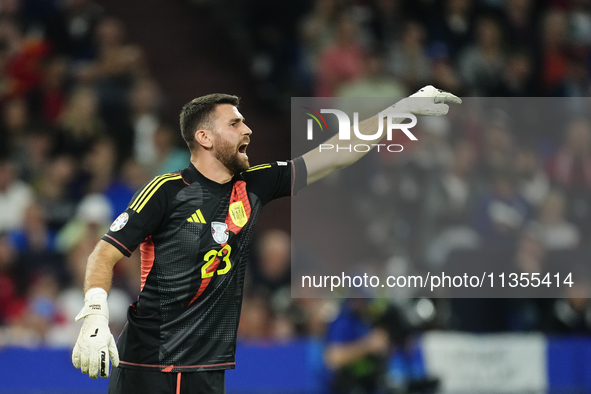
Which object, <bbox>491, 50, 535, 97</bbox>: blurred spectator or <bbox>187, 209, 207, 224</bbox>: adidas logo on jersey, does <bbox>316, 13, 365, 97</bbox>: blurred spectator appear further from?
<bbox>187, 209, 207, 224</bbox>: adidas logo on jersey

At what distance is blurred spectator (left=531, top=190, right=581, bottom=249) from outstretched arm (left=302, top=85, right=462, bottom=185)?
333 centimetres

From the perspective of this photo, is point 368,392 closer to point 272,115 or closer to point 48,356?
point 48,356

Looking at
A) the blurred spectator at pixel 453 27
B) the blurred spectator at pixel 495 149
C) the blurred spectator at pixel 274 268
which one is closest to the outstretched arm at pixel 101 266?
the blurred spectator at pixel 274 268

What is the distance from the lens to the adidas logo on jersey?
4.12 metres

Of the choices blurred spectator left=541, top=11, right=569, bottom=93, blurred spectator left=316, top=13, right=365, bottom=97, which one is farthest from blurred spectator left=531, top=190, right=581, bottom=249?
blurred spectator left=316, top=13, right=365, bottom=97

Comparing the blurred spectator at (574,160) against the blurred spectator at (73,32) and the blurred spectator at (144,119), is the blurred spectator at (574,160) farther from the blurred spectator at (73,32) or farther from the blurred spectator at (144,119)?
the blurred spectator at (73,32)

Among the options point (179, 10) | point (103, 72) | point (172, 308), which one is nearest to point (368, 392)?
point (172, 308)

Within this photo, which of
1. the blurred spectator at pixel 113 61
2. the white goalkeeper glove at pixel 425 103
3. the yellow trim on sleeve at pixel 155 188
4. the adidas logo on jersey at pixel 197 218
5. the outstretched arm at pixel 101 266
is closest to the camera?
the outstretched arm at pixel 101 266

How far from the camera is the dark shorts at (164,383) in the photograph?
13.2ft

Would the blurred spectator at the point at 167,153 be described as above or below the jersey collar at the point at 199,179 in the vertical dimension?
above

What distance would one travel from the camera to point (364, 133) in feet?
15.2

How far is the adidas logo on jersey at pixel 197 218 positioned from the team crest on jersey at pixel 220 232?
6cm

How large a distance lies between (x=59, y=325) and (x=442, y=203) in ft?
13.2

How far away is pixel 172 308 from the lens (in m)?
4.07
